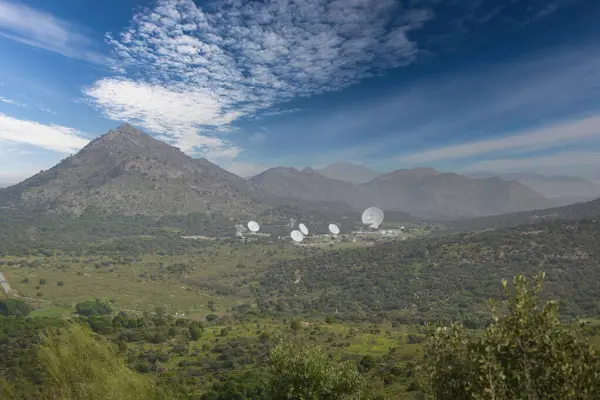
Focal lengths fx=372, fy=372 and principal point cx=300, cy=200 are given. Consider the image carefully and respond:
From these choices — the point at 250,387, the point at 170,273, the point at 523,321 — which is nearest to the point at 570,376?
the point at 523,321

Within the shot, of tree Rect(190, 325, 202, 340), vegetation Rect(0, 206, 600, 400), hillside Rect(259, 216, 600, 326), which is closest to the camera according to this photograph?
vegetation Rect(0, 206, 600, 400)

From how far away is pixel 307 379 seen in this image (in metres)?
26.3

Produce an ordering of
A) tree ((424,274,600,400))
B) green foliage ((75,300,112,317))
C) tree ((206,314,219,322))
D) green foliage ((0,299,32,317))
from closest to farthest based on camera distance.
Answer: tree ((424,274,600,400))
green foliage ((0,299,32,317))
green foliage ((75,300,112,317))
tree ((206,314,219,322))

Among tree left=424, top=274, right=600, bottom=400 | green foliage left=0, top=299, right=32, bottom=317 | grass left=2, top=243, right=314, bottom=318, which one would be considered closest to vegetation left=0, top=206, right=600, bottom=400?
tree left=424, top=274, right=600, bottom=400

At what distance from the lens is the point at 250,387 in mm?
48719

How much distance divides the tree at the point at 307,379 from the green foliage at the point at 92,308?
99.5 metres

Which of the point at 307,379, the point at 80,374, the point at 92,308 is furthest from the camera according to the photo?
the point at 92,308

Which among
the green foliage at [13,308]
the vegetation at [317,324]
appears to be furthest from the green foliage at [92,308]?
the green foliage at [13,308]

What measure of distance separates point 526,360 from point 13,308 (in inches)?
5013

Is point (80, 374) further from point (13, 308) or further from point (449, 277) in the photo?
point (449, 277)

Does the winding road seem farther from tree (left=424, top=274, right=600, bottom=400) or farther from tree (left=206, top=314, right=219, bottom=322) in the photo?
tree (left=424, top=274, right=600, bottom=400)

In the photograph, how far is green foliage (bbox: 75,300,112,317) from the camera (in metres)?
108

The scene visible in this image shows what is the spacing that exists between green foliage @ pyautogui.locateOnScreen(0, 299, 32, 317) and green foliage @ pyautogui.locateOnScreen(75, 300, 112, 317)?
12623 mm

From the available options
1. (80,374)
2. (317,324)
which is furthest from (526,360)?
(317,324)
